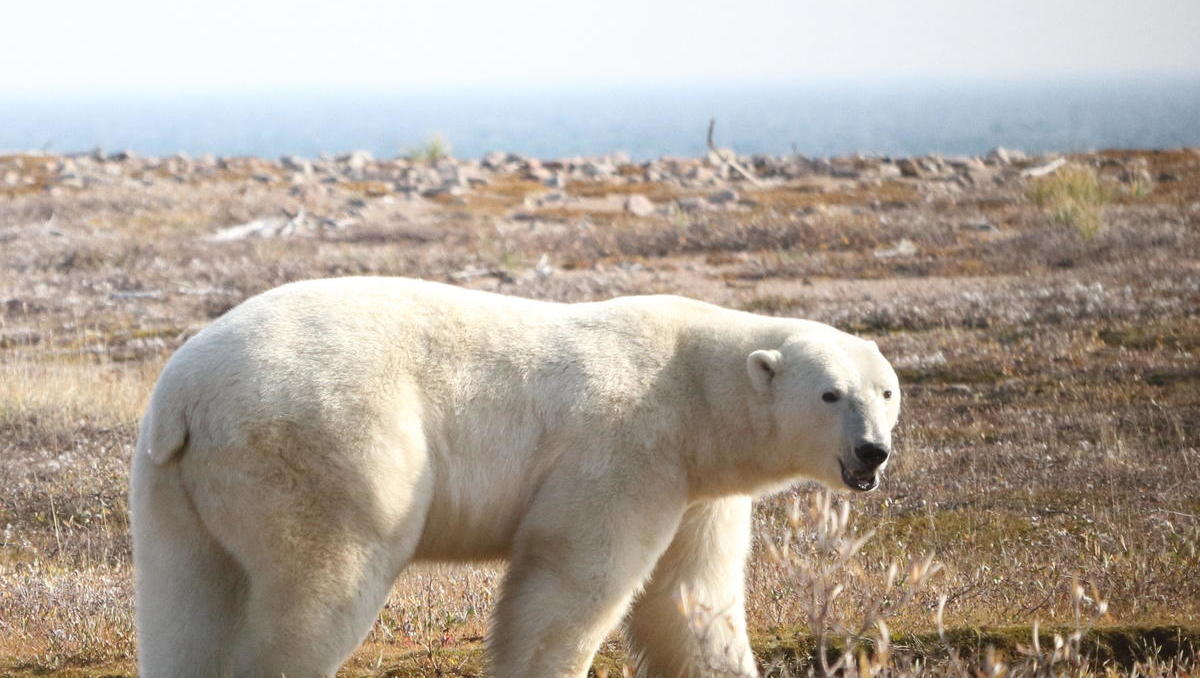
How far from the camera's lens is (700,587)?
16.8 feet

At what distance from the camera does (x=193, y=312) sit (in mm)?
16391

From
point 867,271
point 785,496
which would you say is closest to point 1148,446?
point 785,496

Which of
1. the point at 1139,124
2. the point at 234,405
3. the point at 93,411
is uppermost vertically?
the point at 234,405

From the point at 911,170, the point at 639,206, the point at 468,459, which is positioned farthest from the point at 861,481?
the point at 911,170

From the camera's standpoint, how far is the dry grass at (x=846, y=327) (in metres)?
6.24

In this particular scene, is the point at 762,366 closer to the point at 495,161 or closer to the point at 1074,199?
the point at 1074,199

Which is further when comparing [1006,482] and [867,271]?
[867,271]

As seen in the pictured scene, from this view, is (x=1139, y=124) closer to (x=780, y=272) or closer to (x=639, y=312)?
(x=780, y=272)

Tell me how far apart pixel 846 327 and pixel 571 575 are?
10.3 m

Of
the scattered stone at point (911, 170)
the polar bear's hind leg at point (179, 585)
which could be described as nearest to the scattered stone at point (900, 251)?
the scattered stone at point (911, 170)

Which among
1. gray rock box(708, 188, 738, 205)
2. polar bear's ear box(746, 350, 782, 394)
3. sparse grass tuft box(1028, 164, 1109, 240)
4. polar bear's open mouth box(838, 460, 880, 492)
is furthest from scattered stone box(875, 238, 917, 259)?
polar bear's open mouth box(838, 460, 880, 492)

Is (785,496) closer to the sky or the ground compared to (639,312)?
closer to the ground

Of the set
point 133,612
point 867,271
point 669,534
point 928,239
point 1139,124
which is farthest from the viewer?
point 1139,124

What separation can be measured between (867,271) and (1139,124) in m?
152
